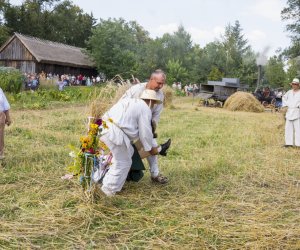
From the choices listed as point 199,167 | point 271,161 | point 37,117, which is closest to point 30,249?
point 199,167

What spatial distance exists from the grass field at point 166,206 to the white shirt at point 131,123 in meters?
0.65

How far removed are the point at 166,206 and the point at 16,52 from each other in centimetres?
3248

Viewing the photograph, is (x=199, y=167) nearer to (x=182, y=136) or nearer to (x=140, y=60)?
(x=182, y=136)

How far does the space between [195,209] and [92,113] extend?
5.76 ft

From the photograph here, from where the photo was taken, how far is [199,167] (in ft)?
19.4

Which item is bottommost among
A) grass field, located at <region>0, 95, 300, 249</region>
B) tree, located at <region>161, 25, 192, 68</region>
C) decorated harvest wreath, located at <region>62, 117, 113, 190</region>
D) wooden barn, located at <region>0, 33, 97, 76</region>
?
grass field, located at <region>0, 95, 300, 249</region>

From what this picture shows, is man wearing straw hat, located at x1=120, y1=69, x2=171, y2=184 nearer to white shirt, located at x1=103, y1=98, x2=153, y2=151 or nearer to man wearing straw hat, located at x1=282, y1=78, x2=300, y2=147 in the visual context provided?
white shirt, located at x1=103, y1=98, x2=153, y2=151

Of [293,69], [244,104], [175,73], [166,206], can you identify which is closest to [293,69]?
[293,69]

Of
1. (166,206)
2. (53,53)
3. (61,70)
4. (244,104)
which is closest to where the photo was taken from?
(166,206)

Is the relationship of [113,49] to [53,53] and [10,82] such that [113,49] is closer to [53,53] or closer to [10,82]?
[53,53]

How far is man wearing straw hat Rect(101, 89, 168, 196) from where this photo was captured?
4.36m

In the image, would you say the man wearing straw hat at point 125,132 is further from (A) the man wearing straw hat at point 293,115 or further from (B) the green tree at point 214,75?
(B) the green tree at point 214,75

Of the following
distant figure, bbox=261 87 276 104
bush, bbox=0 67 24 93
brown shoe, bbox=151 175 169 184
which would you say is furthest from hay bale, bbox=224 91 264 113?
brown shoe, bbox=151 175 169 184

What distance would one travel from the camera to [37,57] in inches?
1254
